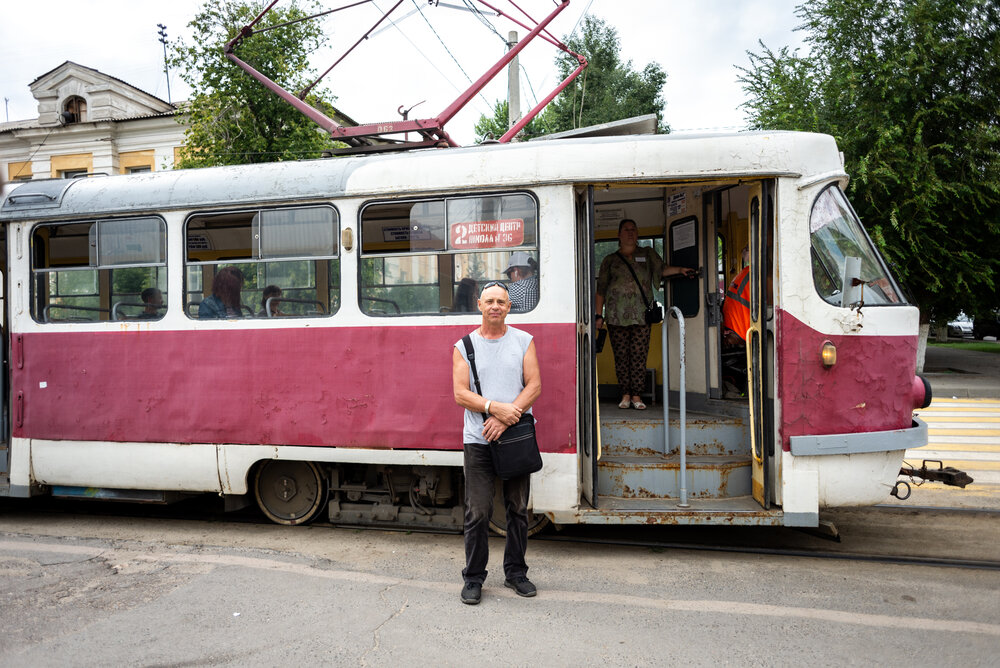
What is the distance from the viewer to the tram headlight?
4.65 metres

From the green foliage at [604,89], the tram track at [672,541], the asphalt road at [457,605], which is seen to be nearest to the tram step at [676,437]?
the tram track at [672,541]

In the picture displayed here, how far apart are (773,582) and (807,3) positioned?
14728 mm

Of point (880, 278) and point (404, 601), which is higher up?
point (880, 278)

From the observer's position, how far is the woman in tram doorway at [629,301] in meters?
6.12

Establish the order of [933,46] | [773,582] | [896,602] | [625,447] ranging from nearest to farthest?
[896,602], [773,582], [625,447], [933,46]

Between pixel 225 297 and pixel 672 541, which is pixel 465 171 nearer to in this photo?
pixel 225 297

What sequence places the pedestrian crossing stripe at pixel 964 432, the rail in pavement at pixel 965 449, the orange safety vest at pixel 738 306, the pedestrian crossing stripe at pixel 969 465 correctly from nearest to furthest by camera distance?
the orange safety vest at pixel 738 306, the rail in pavement at pixel 965 449, the pedestrian crossing stripe at pixel 969 465, the pedestrian crossing stripe at pixel 964 432

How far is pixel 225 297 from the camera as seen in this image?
552 cm

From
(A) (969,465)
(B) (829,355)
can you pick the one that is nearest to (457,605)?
(B) (829,355)

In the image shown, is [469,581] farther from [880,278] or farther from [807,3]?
[807,3]

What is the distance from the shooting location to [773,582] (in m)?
4.47

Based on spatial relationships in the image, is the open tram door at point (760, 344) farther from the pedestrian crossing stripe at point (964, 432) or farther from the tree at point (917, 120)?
the tree at point (917, 120)

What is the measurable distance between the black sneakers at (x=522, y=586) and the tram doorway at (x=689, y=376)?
831 millimetres

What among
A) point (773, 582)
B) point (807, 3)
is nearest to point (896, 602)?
point (773, 582)
